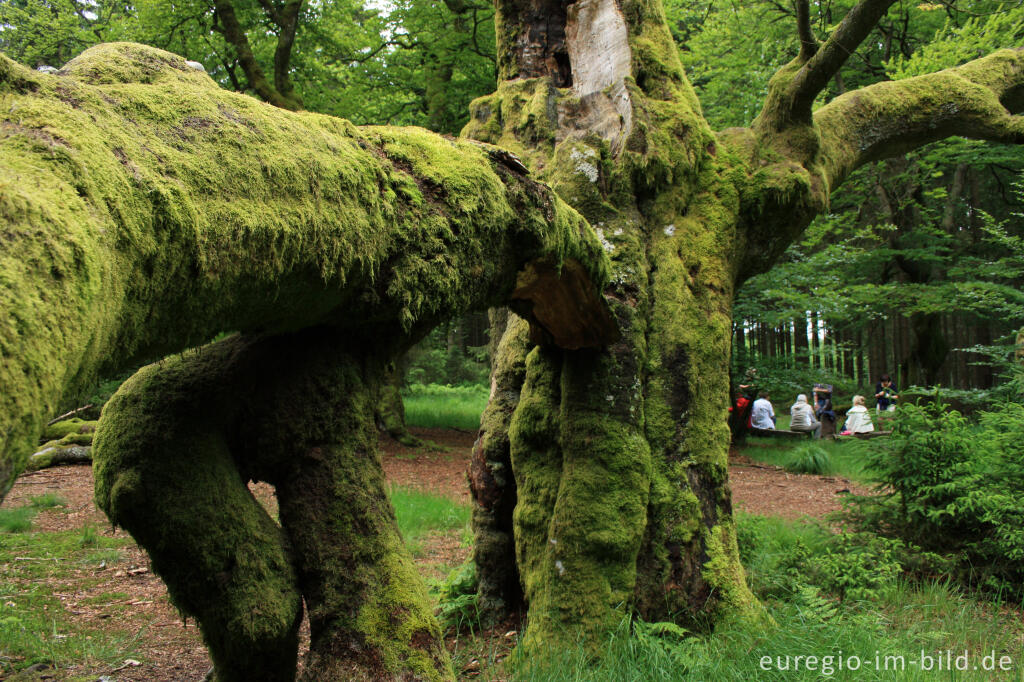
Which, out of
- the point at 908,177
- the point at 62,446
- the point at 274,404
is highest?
the point at 908,177

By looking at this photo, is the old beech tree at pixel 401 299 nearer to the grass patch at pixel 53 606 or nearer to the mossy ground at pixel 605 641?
the mossy ground at pixel 605 641

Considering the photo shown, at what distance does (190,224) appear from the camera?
187 cm

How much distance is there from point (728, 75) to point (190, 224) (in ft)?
43.6

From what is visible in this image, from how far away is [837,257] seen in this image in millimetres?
13203

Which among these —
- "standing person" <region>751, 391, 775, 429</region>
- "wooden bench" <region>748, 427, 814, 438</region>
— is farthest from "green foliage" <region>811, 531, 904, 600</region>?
"wooden bench" <region>748, 427, 814, 438</region>

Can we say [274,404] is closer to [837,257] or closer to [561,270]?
[561,270]

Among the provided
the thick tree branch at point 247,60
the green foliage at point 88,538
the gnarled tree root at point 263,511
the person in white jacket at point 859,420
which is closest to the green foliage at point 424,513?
the green foliage at point 88,538

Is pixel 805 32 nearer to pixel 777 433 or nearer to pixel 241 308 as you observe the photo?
pixel 241 308

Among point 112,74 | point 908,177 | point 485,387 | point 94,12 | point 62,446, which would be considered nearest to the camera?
point 112,74

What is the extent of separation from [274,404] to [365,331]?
496 millimetres

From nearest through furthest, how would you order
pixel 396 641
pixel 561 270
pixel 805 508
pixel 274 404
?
pixel 396 641 → pixel 274 404 → pixel 561 270 → pixel 805 508

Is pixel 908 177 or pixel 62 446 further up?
pixel 908 177

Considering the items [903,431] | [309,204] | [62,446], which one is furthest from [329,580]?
[62,446]

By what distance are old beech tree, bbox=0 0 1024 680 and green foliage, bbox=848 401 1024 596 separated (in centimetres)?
251
